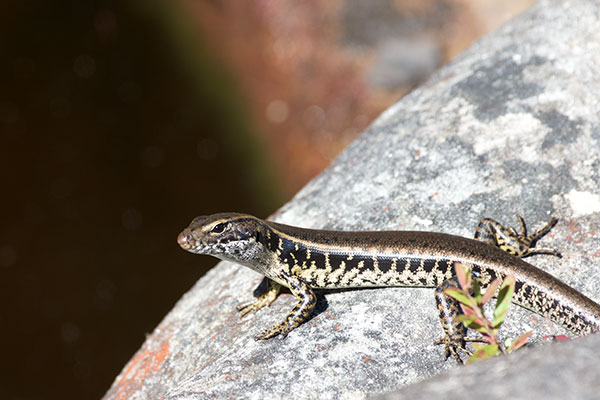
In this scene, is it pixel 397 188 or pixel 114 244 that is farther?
pixel 114 244

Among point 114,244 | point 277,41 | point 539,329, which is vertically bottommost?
point 539,329

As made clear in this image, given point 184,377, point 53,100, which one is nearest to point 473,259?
point 184,377

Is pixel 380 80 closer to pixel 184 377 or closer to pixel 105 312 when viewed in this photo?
pixel 105 312

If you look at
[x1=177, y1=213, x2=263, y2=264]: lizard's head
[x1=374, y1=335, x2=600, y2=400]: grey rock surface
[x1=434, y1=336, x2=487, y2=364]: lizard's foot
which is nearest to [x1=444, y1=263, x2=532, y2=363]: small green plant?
[x1=374, y1=335, x2=600, y2=400]: grey rock surface

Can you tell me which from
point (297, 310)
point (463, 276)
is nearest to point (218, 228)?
point (297, 310)

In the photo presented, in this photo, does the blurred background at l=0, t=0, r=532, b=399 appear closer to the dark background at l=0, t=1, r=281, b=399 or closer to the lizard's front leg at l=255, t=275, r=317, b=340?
the dark background at l=0, t=1, r=281, b=399

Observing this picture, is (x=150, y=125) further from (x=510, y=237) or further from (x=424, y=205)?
(x=510, y=237)
